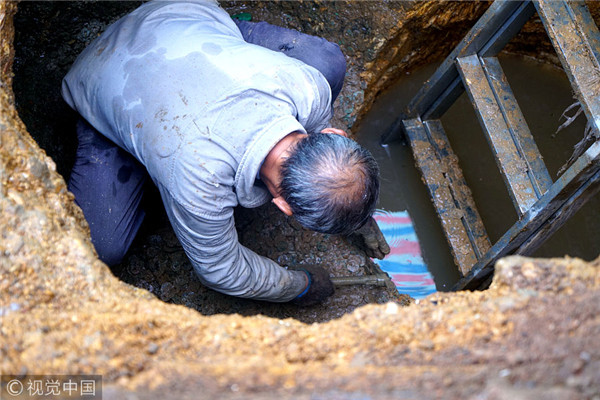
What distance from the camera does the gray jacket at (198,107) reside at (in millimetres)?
1606

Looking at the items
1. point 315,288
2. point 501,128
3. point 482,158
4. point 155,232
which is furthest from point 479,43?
point 155,232

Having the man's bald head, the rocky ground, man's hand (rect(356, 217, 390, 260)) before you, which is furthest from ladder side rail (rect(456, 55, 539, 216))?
the rocky ground

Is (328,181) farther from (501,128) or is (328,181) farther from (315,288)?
(501,128)

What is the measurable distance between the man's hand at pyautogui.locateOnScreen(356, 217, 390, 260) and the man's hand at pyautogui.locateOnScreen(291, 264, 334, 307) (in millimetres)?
338

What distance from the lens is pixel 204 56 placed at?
1683mm

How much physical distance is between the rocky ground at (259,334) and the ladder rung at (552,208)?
78cm

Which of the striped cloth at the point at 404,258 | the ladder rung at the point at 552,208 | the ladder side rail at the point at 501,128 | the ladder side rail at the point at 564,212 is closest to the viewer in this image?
the ladder rung at the point at 552,208

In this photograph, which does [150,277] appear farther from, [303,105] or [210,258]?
[303,105]

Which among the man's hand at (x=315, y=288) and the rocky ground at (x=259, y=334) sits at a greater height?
the rocky ground at (x=259, y=334)

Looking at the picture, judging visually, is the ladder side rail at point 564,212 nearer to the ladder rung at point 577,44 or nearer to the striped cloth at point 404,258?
the ladder rung at point 577,44

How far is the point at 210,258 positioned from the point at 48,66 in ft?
4.20

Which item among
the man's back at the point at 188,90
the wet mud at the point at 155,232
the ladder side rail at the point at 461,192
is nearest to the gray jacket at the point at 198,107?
the man's back at the point at 188,90

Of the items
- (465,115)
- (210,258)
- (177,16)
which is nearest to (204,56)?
(177,16)

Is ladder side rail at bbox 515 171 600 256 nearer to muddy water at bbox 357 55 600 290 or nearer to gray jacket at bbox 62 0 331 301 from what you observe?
muddy water at bbox 357 55 600 290
